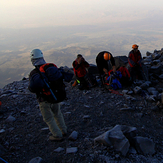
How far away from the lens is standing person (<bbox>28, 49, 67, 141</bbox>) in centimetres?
328

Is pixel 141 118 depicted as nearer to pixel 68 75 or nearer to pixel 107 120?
pixel 107 120

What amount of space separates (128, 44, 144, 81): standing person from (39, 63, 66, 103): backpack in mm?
6386

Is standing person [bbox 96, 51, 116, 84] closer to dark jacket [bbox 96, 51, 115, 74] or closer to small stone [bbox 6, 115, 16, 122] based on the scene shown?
dark jacket [bbox 96, 51, 115, 74]

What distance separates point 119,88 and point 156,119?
2740 mm

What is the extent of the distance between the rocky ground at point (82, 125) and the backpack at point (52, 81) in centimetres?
135

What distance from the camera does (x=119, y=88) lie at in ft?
25.4

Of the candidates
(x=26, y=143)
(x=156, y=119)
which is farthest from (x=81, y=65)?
(x=26, y=143)

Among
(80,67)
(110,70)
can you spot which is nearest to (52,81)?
(80,67)

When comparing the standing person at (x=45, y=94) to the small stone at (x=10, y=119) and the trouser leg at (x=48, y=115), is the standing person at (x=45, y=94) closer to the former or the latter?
the trouser leg at (x=48, y=115)

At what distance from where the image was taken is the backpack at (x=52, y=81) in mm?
3367

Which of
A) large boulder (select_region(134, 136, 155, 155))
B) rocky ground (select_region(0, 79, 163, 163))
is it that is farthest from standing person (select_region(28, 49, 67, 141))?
large boulder (select_region(134, 136, 155, 155))

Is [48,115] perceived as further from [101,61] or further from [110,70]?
[110,70]

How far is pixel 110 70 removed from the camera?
8.27m

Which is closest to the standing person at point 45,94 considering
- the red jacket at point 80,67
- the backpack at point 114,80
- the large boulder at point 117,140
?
the large boulder at point 117,140
